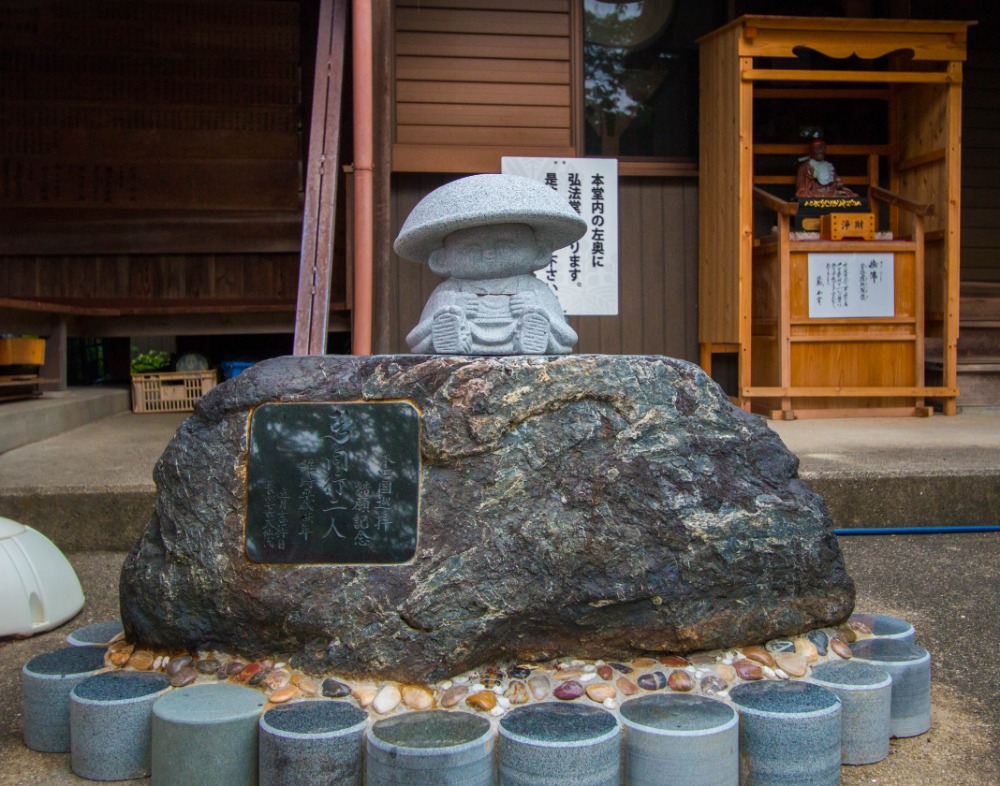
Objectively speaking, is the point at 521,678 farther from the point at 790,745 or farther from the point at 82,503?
the point at 82,503

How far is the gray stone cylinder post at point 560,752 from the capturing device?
2.60 metres

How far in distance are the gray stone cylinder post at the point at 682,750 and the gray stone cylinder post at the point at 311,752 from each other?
73 centimetres

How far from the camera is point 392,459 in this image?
3.15 metres

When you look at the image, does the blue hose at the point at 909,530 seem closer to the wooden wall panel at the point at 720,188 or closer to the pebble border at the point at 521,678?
the pebble border at the point at 521,678

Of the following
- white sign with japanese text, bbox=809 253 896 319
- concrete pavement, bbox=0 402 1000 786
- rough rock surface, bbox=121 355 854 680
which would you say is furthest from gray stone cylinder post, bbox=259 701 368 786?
white sign with japanese text, bbox=809 253 896 319

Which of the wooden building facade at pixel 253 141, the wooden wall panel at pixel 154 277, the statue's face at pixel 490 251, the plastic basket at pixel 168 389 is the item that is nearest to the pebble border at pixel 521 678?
the statue's face at pixel 490 251

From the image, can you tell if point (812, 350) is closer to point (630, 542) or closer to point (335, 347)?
point (335, 347)

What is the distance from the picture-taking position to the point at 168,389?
8.04 metres

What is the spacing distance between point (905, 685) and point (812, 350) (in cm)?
444

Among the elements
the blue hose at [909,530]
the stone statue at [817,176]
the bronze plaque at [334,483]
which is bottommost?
the blue hose at [909,530]

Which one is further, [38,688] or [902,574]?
[902,574]

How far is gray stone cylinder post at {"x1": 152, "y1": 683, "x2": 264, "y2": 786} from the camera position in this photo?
2.72 metres

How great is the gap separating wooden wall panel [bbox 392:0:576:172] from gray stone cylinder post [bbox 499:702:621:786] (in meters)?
5.15

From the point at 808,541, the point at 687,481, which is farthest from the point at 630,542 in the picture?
the point at 808,541
